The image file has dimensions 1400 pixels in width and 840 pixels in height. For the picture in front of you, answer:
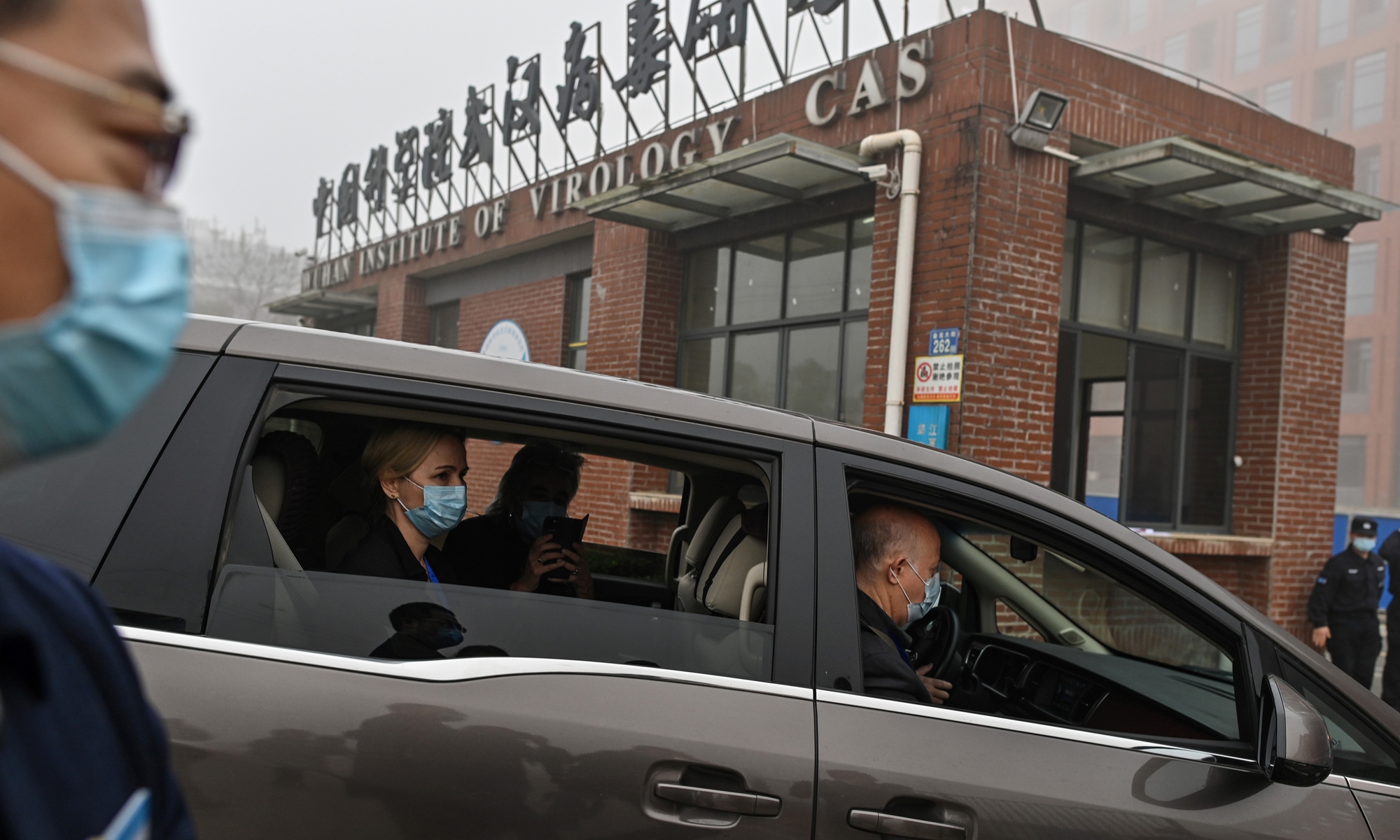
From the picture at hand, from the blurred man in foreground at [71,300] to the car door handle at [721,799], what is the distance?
1.05 meters

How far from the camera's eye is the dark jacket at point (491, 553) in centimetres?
284

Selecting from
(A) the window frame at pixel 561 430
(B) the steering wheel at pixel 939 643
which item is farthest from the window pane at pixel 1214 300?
(A) the window frame at pixel 561 430

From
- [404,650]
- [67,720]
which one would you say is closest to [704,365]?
[404,650]

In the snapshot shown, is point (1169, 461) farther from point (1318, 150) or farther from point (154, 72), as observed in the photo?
point (154, 72)

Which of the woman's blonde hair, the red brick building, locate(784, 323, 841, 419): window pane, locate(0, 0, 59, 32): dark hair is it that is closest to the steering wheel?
the woman's blonde hair

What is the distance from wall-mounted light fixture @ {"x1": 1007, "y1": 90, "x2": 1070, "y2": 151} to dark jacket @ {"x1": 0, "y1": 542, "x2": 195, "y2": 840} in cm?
661

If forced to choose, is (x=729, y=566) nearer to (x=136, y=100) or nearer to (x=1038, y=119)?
(x=136, y=100)

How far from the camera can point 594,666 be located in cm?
172

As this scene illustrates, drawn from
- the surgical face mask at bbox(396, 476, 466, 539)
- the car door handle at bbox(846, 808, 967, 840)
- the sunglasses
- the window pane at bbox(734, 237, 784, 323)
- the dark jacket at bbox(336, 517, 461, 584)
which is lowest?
the car door handle at bbox(846, 808, 967, 840)

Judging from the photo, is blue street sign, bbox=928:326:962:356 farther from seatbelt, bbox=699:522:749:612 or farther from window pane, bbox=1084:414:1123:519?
window pane, bbox=1084:414:1123:519

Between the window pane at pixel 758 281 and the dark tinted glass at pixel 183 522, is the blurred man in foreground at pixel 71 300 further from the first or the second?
the window pane at pixel 758 281

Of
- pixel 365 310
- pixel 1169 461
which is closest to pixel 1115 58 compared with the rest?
pixel 1169 461

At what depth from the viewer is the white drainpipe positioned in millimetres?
6734

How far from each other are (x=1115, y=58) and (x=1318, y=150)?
304 centimetres
